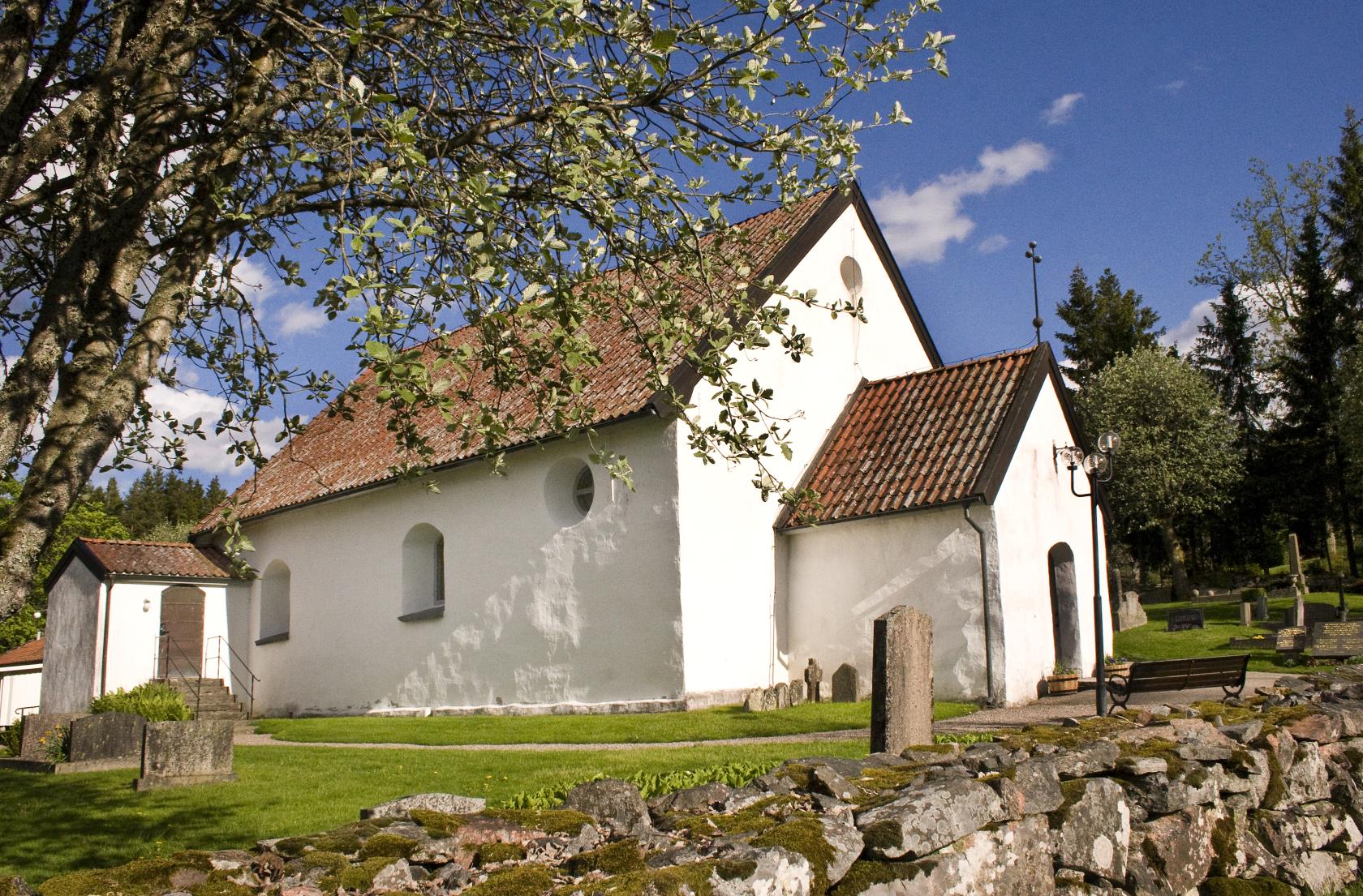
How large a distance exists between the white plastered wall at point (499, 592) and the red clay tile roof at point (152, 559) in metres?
2.02

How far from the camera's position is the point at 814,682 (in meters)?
15.1

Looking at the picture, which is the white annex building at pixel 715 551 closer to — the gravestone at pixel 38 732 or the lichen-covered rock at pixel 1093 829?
the gravestone at pixel 38 732

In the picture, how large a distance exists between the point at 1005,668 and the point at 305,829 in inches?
385

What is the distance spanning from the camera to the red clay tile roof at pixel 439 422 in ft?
50.5

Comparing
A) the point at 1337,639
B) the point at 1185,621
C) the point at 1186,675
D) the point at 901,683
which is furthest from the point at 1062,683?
the point at 1185,621

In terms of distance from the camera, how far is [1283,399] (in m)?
46.6

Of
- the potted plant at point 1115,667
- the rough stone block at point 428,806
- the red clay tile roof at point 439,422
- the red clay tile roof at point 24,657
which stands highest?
the red clay tile roof at point 439,422

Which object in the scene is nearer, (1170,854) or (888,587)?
(1170,854)

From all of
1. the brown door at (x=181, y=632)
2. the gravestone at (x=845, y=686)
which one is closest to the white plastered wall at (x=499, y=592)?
the brown door at (x=181, y=632)

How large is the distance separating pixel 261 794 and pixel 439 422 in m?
9.53

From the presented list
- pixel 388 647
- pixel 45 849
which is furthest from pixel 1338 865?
pixel 388 647

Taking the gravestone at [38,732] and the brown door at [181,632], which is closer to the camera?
the gravestone at [38,732]

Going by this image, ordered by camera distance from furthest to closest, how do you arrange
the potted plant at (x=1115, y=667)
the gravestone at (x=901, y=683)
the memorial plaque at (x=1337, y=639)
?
the memorial plaque at (x=1337, y=639)
the potted plant at (x=1115, y=667)
the gravestone at (x=901, y=683)

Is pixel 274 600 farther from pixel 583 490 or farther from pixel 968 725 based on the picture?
pixel 968 725
